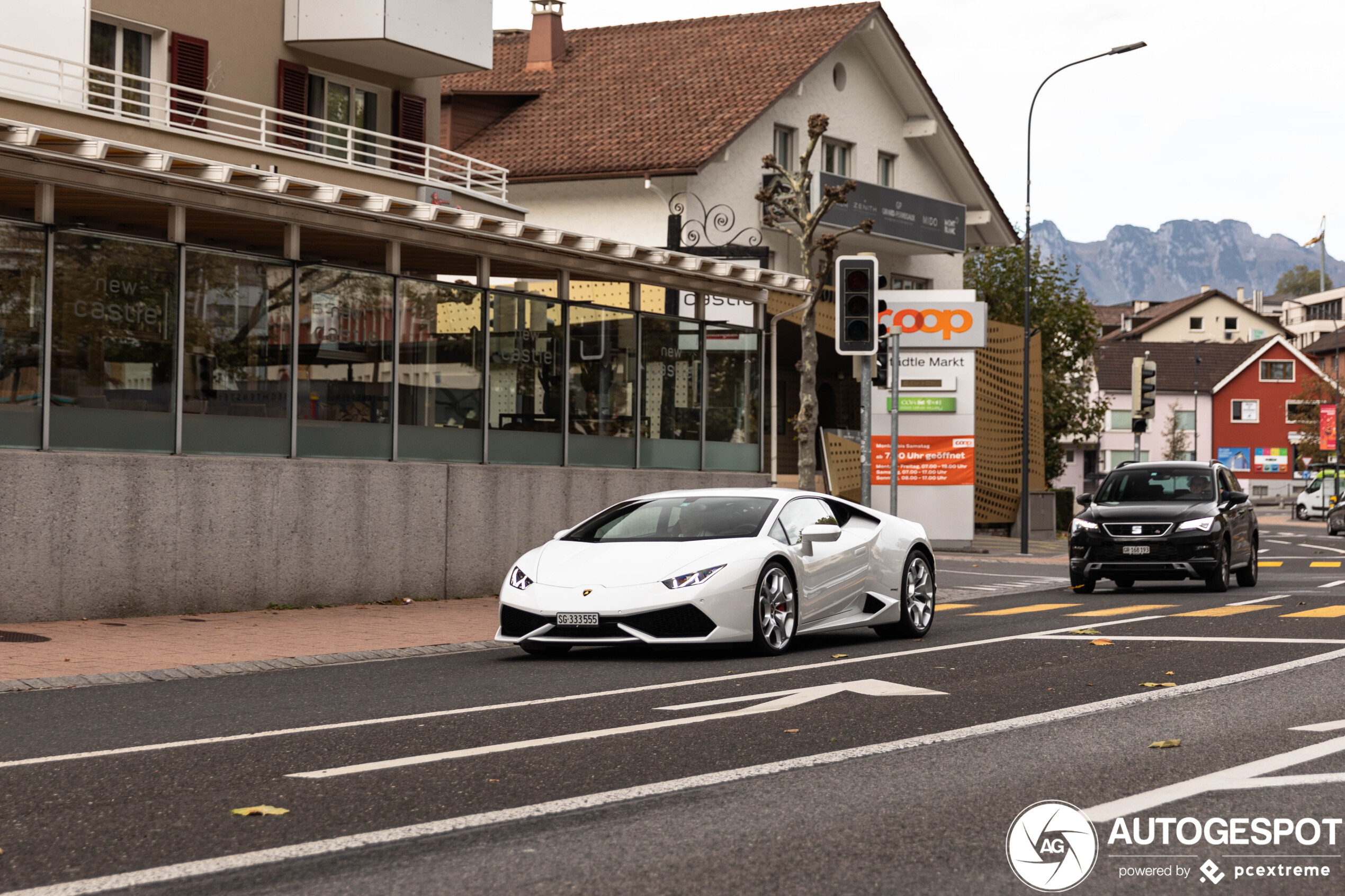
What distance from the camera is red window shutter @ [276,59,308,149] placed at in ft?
89.1

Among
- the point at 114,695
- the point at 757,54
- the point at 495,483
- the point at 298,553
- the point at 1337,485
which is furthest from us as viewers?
the point at 1337,485

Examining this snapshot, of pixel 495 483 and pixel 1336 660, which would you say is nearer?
pixel 1336 660

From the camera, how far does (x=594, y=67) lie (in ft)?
139

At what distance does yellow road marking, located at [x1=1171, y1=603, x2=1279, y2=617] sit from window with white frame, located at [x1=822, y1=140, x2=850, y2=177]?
2476 cm

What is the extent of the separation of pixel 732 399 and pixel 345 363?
763 cm

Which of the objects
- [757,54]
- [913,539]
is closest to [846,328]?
[913,539]

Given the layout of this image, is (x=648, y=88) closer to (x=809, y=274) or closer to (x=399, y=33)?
(x=399, y=33)

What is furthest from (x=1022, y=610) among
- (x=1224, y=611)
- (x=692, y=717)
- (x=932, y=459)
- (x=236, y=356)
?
(x=932, y=459)

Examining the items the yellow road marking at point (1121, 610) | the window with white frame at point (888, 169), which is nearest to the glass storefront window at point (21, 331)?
the yellow road marking at point (1121, 610)

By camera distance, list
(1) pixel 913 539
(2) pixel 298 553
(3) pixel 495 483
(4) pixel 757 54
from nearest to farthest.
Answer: (1) pixel 913 539
(2) pixel 298 553
(3) pixel 495 483
(4) pixel 757 54

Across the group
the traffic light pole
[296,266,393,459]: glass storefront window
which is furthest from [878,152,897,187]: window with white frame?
[296,266,393,459]: glass storefront window

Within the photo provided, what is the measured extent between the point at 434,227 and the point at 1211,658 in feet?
33.6

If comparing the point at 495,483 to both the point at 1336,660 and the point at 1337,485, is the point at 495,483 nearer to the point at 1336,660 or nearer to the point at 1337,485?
the point at 1336,660

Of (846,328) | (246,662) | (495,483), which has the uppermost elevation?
(846,328)
